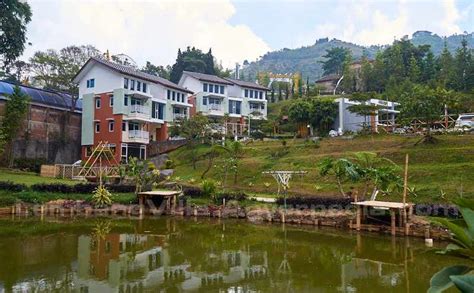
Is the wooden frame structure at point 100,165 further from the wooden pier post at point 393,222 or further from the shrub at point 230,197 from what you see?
the wooden pier post at point 393,222

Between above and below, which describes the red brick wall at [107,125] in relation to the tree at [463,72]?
below

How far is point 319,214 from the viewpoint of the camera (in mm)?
23406

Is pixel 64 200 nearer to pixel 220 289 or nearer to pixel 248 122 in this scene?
pixel 220 289

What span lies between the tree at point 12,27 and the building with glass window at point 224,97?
21216mm

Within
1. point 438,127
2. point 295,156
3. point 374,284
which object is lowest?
point 374,284

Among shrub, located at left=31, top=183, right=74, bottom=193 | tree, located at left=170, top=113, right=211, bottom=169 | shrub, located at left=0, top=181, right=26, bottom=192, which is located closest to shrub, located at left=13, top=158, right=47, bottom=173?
shrub, located at left=31, top=183, right=74, bottom=193

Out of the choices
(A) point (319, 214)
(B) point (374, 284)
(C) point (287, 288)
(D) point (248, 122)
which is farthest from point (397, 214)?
(D) point (248, 122)

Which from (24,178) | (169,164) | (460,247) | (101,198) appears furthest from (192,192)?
(460,247)

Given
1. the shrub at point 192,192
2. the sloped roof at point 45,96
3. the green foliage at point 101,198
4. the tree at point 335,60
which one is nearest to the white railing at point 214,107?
the sloped roof at point 45,96

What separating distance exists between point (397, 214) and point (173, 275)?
517 inches

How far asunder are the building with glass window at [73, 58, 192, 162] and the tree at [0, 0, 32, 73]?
6.36 m

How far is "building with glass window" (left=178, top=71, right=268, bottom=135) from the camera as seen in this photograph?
54.8 m

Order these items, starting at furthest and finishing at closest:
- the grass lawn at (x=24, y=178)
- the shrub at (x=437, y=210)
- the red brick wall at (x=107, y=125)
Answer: the red brick wall at (x=107, y=125)
the grass lawn at (x=24, y=178)
the shrub at (x=437, y=210)

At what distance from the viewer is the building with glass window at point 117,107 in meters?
41.8
